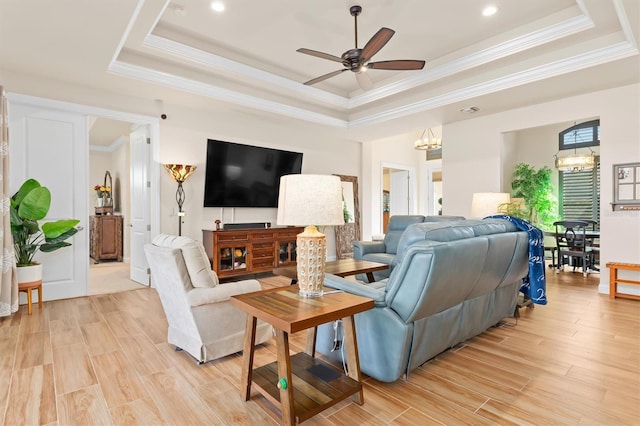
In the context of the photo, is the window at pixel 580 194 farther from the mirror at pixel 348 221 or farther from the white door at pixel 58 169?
the white door at pixel 58 169

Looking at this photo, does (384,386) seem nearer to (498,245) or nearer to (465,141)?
(498,245)

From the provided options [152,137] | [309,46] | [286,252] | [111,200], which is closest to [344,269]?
[286,252]

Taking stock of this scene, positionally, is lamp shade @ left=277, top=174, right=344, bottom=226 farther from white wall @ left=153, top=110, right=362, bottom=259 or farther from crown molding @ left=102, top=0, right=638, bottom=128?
white wall @ left=153, top=110, right=362, bottom=259

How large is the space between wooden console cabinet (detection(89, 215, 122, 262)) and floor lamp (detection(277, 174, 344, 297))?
6929mm

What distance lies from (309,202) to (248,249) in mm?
3642

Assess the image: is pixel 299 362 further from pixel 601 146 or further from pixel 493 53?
pixel 601 146

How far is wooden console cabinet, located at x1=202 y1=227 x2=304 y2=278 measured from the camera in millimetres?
5020

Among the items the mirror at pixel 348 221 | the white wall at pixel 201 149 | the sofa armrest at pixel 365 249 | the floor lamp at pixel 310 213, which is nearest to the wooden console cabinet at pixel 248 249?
the white wall at pixel 201 149

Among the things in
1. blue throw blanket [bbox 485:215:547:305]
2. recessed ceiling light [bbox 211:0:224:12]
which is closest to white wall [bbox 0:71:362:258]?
recessed ceiling light [bbox 211:0:224:12]

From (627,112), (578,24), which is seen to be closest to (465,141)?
(627,112)

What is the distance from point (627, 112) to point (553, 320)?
3031 millimetres

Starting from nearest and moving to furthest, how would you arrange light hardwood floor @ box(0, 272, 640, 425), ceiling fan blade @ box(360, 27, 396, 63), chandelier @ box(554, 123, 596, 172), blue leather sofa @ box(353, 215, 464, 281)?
light hardwood floor @ box(0, 272, 640, 425), ceiling fan blade @ box(360, 27, 396, 63), blue leather sofa @ box(353, 215, 464, 281), chandelier @ box(554, 123, 596, 172)

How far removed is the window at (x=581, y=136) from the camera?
7.45 meters

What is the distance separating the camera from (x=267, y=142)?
609cm
